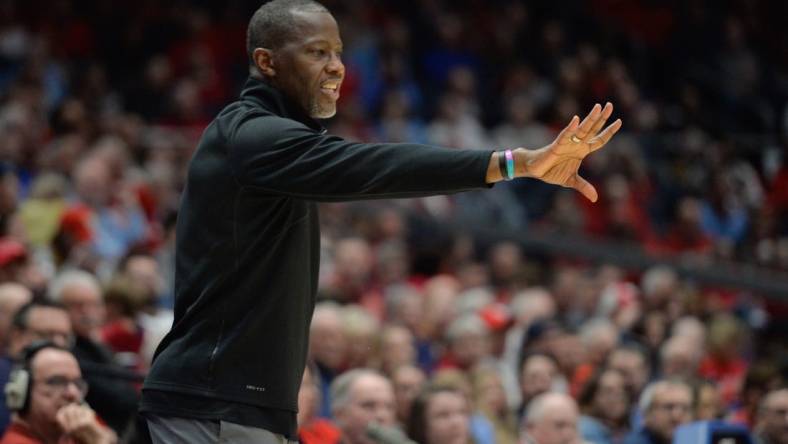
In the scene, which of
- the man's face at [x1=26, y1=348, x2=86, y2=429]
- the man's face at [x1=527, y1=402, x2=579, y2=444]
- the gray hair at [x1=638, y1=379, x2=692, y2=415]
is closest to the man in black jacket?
the man's face at [x1=26, y1=348, x2=86, y2=429]

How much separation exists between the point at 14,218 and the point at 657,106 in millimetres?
7001

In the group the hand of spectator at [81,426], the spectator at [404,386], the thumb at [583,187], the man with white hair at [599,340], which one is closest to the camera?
the thumb at [583,187]

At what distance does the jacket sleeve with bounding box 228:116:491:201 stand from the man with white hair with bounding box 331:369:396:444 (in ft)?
9.03

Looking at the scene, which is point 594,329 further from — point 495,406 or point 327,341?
point 327,341

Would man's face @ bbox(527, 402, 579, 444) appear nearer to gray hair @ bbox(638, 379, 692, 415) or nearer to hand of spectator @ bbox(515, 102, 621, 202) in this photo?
gray hair @ bbox(638, 379, 692, 415)

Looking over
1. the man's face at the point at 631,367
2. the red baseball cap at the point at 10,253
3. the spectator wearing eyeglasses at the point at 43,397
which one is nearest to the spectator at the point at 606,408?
the man's face at the point at 631,367

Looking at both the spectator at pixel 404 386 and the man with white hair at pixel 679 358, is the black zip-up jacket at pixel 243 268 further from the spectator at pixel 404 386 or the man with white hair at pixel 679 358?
the man with white hair at pixel 679 358

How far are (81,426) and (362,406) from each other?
1.63 metres

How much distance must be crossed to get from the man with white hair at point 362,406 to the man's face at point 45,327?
1115 millimetres

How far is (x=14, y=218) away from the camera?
7.43 m

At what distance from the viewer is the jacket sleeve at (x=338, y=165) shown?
2629 mm

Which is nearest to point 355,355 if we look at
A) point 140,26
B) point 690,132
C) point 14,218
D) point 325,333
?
point 325,333

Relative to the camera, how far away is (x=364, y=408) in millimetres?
5430

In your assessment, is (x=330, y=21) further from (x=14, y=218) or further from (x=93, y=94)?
(x=93, y=94)
